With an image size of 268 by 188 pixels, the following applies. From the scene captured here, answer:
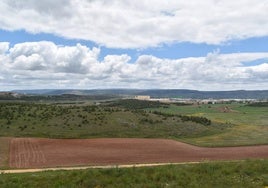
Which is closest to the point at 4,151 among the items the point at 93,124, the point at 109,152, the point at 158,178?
the point at 109,152

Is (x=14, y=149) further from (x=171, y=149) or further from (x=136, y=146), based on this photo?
(x=171, y=149)

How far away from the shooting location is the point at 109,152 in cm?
5150

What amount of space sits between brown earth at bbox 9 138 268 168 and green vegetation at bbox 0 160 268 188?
16524 millimetres

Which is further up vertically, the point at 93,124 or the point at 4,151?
the point at 93,124

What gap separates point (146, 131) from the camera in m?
75.2

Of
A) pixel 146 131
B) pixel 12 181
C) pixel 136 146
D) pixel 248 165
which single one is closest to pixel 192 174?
pixel 248 165

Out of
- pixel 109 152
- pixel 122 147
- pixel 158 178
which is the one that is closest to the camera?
pixel 158 178

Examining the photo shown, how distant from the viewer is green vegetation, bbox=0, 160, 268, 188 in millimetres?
21281

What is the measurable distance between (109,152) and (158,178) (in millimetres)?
29611

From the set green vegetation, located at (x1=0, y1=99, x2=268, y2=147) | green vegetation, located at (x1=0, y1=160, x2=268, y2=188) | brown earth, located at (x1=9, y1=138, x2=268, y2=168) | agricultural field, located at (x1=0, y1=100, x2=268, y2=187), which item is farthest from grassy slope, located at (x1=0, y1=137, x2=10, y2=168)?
green vegetation, located at (x1=0, y1=160, x2=268, y2=188)

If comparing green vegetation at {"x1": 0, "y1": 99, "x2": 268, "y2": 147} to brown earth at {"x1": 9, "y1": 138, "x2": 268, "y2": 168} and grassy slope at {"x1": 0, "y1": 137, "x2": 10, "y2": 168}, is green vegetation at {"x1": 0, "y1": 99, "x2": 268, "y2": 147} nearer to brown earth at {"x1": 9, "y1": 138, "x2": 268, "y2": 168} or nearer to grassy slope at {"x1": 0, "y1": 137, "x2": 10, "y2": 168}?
brown earth at {"x1": 9, "y1": 138, "x2": 268, "y2": 168}

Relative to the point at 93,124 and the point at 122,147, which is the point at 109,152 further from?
the point at 93,124

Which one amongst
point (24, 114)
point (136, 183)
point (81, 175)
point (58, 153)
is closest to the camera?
point (136, 183)

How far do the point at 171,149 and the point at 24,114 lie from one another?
39.2 meters
